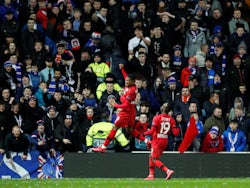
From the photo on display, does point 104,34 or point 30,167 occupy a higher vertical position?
point 104,34

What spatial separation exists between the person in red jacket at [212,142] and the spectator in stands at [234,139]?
0.46 metres

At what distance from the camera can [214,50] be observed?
29578 mm

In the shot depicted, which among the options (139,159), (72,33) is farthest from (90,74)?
(139,159)

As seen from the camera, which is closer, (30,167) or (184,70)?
(30,167)

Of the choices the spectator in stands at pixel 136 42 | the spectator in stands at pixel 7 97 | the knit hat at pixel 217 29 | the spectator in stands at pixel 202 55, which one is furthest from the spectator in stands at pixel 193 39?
the spectator in stands at pixel 7 97

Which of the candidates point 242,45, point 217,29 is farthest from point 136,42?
point 242,45

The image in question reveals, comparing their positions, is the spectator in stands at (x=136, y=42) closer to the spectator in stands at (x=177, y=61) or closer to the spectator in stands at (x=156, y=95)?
the spectator in stands at (x=177, y=61)

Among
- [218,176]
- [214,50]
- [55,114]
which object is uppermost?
[214,50]

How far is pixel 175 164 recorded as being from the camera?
83.4 ft

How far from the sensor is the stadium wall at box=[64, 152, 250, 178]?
25.3 m

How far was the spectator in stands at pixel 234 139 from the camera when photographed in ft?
85.4

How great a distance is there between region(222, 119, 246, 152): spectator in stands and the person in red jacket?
46cm

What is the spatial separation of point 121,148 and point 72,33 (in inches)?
210

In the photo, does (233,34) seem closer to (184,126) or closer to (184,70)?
(184,70)
